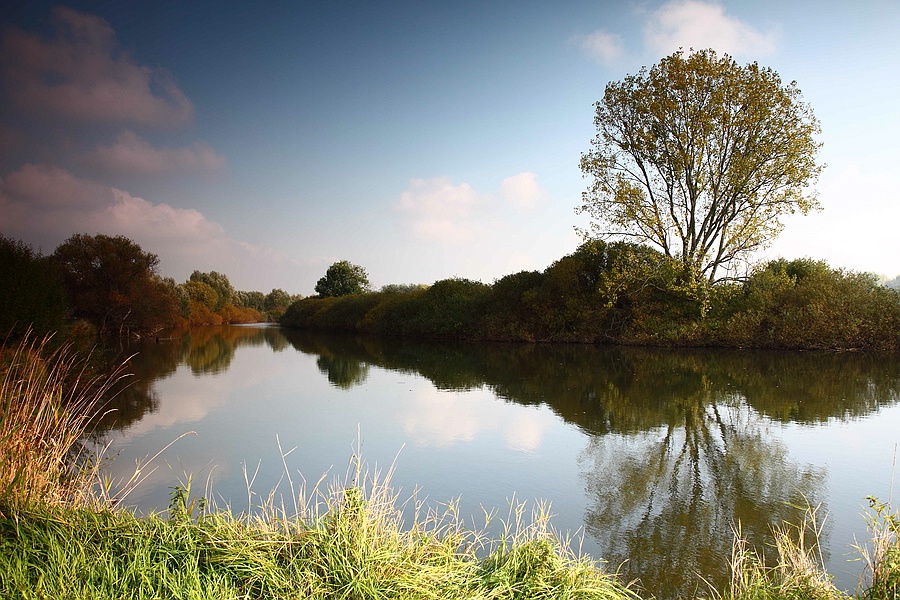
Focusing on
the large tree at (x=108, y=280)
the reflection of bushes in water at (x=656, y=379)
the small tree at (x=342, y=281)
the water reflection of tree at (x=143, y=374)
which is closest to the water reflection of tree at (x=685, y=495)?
the reflection of bushes in water at (x=656, y=379)

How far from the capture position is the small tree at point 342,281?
66.6 meters

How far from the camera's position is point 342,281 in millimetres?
66750

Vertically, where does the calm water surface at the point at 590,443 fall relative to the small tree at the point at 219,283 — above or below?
below

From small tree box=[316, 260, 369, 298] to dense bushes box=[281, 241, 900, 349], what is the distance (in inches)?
1392

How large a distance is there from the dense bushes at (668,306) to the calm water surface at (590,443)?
5.75 m

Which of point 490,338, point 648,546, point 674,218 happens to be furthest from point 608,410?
point 490,338

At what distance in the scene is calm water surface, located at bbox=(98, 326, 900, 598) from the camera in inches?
191

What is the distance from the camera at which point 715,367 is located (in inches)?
641

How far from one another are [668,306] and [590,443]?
60.1 feet

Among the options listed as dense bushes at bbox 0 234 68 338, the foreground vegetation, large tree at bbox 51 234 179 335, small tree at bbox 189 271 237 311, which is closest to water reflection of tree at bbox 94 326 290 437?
dense bushes at bbox 0 234 68 338

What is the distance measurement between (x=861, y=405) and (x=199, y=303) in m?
64.5

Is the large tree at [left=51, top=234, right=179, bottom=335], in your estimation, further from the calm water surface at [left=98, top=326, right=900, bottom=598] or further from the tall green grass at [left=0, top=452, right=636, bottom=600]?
the tall green grass at [left=0, top=452, right=636, bottom=600]

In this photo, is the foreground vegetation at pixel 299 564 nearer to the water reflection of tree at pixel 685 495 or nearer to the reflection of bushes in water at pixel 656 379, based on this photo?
the water reflection of tree at pixel 685 495

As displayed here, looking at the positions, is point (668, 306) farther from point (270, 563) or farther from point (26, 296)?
point (270, 563)
